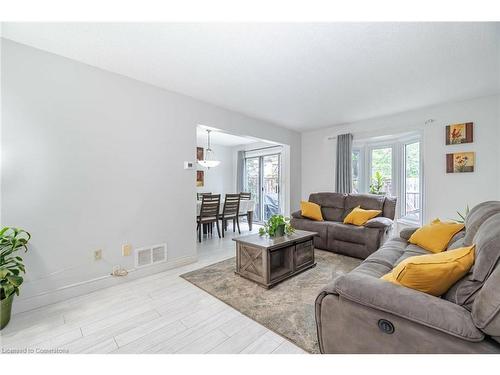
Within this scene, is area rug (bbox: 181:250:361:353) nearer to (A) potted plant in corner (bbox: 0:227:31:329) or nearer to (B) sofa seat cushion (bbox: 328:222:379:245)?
(B) sofa seat cushion (bbox: 328:222:379:245)

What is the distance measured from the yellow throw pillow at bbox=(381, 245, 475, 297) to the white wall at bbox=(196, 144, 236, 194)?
5.74 metres

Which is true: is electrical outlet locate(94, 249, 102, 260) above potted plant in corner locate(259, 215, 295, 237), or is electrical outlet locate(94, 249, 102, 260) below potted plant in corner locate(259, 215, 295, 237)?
below

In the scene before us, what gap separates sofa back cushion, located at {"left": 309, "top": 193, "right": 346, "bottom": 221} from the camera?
167 inches

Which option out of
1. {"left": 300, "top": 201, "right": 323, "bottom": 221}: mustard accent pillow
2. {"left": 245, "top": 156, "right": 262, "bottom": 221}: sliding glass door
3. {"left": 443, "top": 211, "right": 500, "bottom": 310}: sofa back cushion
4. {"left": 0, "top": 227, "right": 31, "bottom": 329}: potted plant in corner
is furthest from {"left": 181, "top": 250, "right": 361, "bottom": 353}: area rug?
{"left": 245, "top": 156, "right": 262, "bottom": 221}: sliding glass door

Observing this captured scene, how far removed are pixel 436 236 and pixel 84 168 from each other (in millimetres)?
3644

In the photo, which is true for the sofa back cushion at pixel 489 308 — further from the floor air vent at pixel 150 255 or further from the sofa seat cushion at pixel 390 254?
the floor air vent at pixel 150 255

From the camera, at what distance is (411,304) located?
3.50 ft

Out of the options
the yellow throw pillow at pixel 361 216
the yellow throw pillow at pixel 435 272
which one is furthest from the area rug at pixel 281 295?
the yellow throw pillow at pixel 435 272

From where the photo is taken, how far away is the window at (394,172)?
4.12 meters

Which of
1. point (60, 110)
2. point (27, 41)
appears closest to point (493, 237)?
point (60, 110)

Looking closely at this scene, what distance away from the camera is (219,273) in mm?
2824

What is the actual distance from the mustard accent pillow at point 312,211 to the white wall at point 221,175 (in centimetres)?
328

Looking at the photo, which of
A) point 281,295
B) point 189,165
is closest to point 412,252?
point 281,295
